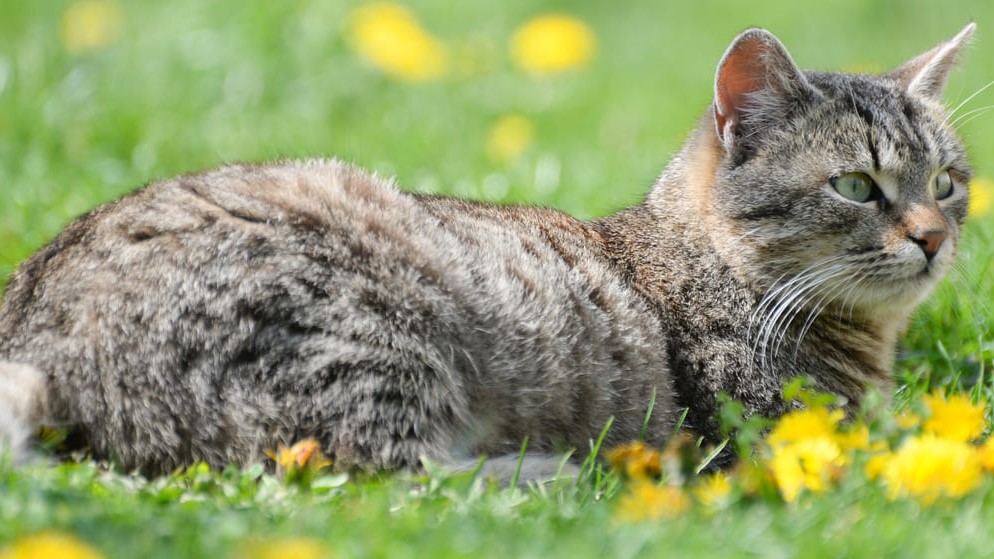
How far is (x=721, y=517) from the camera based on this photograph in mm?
2541

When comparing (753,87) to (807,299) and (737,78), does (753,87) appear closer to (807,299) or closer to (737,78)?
(737,78)

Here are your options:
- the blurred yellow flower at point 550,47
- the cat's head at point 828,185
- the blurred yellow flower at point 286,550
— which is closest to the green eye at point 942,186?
the cat's head at point 828,185

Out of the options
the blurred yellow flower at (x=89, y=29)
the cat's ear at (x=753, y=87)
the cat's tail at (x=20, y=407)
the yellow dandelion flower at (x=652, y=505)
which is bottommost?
the yellow dandelion flower at (x=652, y=505)

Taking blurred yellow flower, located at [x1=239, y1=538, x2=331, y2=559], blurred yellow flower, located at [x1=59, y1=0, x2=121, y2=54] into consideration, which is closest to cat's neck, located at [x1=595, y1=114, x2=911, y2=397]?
blurred yellow flower, located at [x1=239, y1=538, x2=331, y2=559]

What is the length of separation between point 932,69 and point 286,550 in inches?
116

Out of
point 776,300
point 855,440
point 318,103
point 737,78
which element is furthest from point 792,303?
point 318,103

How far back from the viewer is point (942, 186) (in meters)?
3.78

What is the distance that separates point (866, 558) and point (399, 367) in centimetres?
124

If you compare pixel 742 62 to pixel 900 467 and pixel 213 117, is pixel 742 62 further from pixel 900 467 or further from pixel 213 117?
pixel 213 117

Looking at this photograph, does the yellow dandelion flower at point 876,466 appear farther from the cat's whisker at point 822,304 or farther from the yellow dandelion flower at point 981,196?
the yellow dandelion flower at point 981,196

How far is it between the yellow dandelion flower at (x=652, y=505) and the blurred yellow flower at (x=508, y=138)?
352 cm

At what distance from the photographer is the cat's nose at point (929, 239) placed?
11.4 ft

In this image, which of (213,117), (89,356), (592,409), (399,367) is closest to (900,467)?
(592,409)

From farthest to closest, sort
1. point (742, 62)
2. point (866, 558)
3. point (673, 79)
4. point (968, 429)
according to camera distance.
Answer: point (673, 79)
point (742, 62)
point (968, 429)
point (866, 558)
